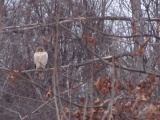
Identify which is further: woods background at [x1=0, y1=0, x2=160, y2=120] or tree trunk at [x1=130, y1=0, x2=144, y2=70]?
woods background at [x1=0, y1=0, x2=160, y2=120]

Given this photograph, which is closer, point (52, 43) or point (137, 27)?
point (137, 27)

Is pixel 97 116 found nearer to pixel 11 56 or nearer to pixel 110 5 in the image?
pixel 11 56

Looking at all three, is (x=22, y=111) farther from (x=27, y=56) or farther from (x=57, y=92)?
(x=57, y=92)

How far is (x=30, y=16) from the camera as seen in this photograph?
1808cm

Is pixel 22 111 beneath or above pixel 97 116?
beneath

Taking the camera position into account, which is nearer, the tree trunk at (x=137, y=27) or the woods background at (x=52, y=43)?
the tree trunk at (x=137, y=27)

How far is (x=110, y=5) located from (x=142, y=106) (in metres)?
12.0

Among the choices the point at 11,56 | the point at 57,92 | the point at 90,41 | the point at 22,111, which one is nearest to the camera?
the point at 57,92

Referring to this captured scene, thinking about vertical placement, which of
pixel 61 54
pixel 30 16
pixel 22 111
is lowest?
pixel 22 111

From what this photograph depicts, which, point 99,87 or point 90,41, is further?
point 90,41

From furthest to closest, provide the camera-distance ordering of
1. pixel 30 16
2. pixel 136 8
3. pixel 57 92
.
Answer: pixel 30 16
pixel 136 8
pixel 57 92

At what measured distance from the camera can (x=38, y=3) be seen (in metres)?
18.2

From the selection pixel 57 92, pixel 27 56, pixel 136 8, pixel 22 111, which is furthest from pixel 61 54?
pixel 57 92

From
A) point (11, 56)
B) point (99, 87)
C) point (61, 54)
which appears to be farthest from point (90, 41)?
point (61, 54)
